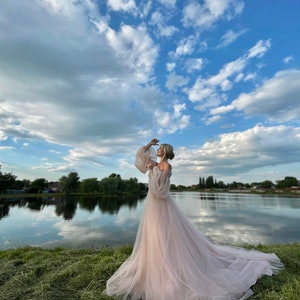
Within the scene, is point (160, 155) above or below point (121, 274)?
above

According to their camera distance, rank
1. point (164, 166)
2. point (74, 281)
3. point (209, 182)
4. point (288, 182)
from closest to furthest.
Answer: point (74, 281) < point (164, 166) < point (288, 182) < point (209, 182)

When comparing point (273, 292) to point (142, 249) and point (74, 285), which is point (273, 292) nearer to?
point (142, 249)

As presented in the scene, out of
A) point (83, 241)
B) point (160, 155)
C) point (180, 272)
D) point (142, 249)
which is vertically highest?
point (160, 155)

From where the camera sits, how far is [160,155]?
Result: 376 centimetres

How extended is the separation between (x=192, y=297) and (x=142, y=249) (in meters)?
0.97

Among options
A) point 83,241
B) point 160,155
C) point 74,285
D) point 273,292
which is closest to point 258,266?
point 273,292

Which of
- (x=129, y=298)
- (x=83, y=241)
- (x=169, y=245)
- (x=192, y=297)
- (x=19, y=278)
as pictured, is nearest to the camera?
(x=192, y=297)

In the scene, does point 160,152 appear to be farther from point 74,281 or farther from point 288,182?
Answer: point 288,182

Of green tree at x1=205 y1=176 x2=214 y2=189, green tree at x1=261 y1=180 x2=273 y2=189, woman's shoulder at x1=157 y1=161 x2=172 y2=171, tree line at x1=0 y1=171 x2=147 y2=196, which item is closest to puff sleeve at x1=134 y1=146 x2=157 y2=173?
woman's shoulder at x1=157 y1=161 x2=172 y2=171

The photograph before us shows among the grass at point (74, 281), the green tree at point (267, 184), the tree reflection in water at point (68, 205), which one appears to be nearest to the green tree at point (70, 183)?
the tree reflection in water at point (68, 205)

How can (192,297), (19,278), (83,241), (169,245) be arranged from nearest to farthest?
(192,297), (169,245), (19,278), (83,241)

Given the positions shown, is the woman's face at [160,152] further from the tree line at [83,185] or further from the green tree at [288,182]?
the green tree at [288,182]

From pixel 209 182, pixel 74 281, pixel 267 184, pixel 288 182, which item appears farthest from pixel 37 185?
pixel 288 182

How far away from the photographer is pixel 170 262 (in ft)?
10.6
